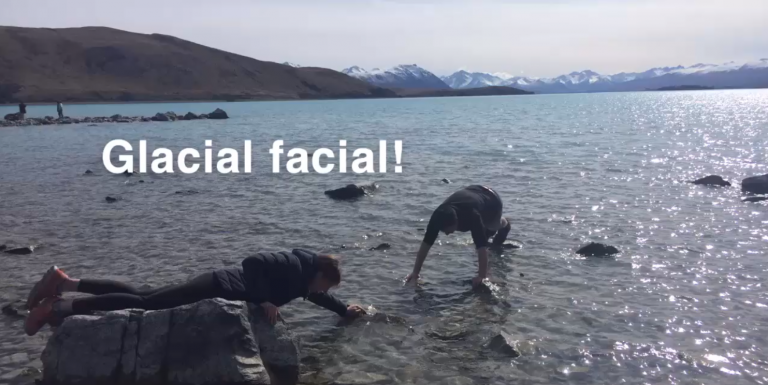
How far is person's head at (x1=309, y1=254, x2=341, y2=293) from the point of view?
9.63m

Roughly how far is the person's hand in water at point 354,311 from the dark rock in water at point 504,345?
8.00 feet

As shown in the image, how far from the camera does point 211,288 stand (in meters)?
9.55

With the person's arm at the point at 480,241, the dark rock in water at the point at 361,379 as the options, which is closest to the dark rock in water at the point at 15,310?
the dark rock in water at the point at 361,379

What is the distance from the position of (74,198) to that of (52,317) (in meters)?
17.9

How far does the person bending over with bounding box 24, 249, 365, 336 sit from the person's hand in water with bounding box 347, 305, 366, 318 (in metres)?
1.91

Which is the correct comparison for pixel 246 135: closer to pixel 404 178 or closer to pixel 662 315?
pixel 404 178

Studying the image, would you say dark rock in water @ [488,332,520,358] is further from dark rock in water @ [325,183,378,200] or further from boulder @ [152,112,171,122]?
boulder @ [152,112,171,122]

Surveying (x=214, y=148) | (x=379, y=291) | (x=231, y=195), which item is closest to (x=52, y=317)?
(x=379, y=291)

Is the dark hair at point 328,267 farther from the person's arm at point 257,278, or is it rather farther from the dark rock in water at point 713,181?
the dark rock in water at point 713,181

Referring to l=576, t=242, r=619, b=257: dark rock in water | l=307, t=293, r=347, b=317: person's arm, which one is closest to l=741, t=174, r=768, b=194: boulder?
l=576, t=242, r=619, b=257: dark rock in water

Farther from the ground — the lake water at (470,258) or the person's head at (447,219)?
the person's head at (447,219)

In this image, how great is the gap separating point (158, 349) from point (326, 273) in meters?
2.56

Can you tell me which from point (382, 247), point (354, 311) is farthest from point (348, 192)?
point (354, 311)

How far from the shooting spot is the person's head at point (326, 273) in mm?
9633
